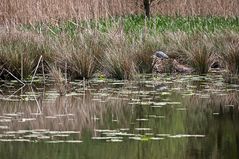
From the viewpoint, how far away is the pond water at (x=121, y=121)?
6279 mm

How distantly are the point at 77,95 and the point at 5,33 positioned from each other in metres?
3.68

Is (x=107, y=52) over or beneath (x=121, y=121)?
over

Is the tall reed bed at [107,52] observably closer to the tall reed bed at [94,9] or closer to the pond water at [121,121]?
the pond water at [121,121]

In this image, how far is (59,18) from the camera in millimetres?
18281

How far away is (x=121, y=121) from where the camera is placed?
7758mm

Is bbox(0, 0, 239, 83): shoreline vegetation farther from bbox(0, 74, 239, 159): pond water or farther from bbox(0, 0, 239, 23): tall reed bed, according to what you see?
bbox(0, 0, 239, 23): tall reed bed

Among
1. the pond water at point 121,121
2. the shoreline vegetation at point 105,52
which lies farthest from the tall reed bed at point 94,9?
the pond water at point 121,121

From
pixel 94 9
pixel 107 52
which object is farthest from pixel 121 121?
pixel 94 9

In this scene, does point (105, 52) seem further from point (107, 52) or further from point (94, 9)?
point (94, 9)

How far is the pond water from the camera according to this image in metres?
6.28

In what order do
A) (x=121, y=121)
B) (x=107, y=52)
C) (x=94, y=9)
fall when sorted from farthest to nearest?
(x=94, y=9) → (x=107, y=52) → (x=121, y=121)

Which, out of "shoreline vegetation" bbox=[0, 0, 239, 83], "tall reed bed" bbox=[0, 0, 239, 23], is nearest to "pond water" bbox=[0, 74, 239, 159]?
"shoreline vegetation" bbox=[0, 0, 239, 83]

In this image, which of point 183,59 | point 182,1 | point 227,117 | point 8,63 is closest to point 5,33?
point 8,63

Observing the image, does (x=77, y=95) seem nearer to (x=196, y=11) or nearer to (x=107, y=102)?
(x=107, y=102)
